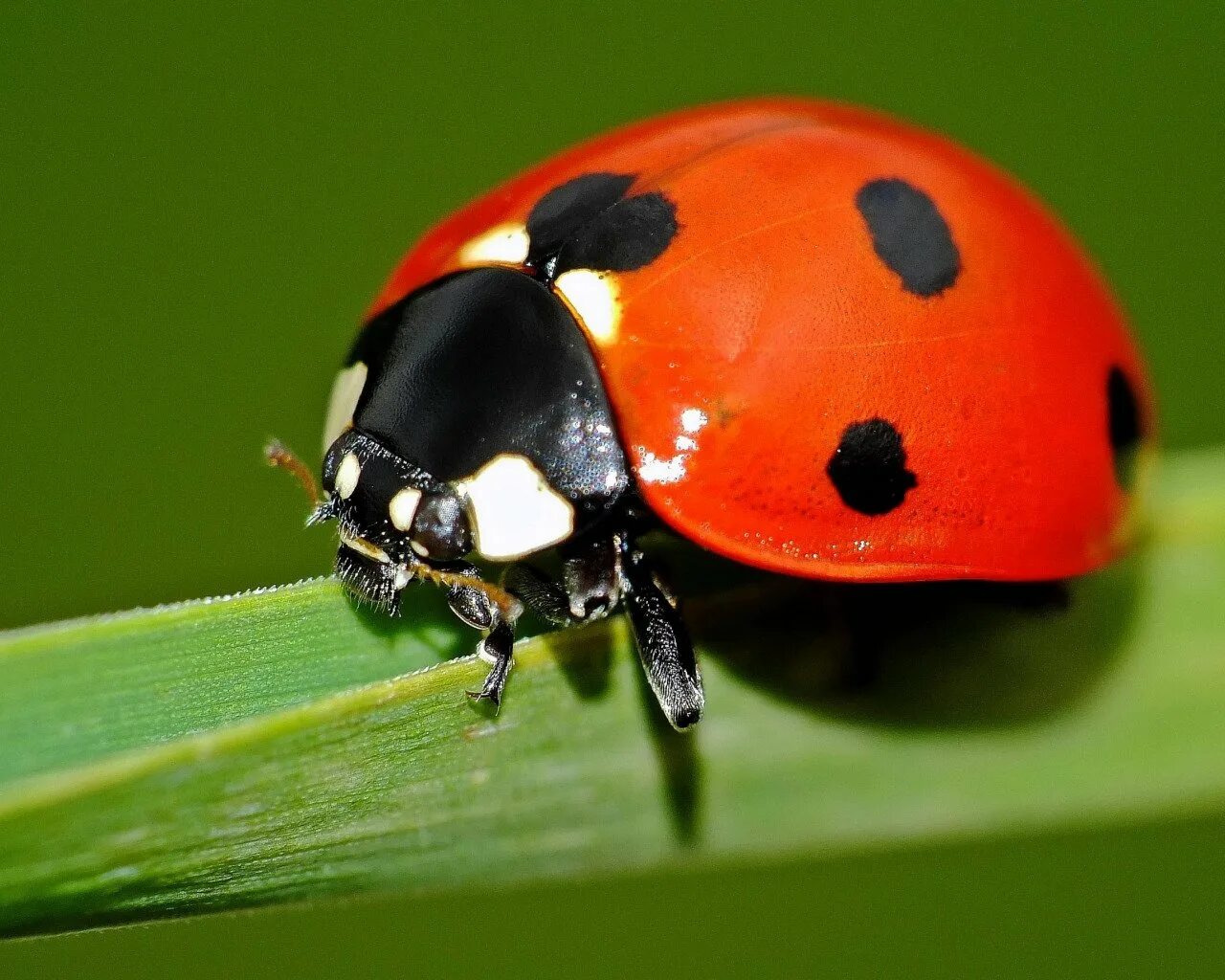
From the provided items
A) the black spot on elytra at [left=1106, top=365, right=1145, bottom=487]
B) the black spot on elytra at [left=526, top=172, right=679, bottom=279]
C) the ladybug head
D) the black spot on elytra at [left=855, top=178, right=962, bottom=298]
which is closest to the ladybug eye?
the ladybug head

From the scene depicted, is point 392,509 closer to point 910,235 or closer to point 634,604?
point 634,604

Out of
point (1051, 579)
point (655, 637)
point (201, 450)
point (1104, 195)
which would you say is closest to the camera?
point (655, 637)

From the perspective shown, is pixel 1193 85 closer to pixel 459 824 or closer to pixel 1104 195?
pixel 1104 195

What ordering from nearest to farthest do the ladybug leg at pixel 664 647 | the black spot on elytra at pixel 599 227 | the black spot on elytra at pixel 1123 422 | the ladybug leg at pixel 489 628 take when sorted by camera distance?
the ladybug leg at pixel 489 628 → the ladybug leg at pixel 664 647 → the black spot on elytra at pixel 599 227 → the black spot on elytra at pixel 1123 422

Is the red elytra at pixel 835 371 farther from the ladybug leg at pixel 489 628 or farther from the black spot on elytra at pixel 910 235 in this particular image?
the ladybug leg at pixel 489 628

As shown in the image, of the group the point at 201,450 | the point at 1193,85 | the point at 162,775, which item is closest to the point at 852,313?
the point at 162,775

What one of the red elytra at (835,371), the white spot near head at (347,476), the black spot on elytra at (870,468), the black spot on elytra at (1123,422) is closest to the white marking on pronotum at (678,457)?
the red elytra at (835,371)
